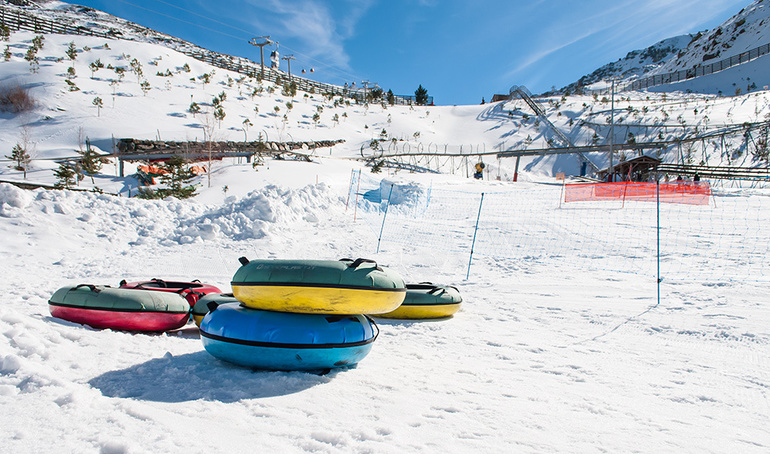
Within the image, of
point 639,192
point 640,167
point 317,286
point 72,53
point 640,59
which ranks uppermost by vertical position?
point 640,59

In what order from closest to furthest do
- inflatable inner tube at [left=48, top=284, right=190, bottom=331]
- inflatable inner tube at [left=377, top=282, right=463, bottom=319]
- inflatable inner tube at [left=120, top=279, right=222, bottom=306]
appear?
inflatable inner tube at [left=48, top=284, right=190, bottom=331]
inflatable inner tube at [left=120, top=279, right=222, bottom=306]
inflatable inner tube at [left=377, top=282, right=463, bottom=319]

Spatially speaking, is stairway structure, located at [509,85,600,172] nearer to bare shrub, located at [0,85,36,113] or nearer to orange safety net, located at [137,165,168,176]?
orange safety net, located at [137,165,168,176]

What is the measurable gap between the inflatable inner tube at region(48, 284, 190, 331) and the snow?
0.54 ft

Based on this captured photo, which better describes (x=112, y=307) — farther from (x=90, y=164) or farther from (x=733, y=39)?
(x=733, y=39)

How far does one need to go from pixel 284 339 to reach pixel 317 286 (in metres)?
0.53

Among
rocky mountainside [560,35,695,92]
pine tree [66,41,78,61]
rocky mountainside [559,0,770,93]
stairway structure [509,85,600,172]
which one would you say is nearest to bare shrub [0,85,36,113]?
pine tree [66,41,78,61]

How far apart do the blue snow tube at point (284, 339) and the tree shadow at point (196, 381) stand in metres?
0.11

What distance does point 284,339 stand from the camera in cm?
351

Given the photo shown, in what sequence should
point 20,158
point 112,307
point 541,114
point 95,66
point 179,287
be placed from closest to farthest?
point 112,307
point 179,287
point 20,158
point 95,66
point 541,114

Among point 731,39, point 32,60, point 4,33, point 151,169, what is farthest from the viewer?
point 731,39

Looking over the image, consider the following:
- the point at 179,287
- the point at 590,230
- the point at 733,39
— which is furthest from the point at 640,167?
the point at 733,39

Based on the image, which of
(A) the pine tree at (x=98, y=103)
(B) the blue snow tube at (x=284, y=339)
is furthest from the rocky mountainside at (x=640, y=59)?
(B) the blue snow tube at (x=284, y=339)

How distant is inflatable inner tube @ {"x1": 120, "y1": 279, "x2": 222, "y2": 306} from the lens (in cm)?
549

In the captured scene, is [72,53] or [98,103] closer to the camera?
[98,103]
